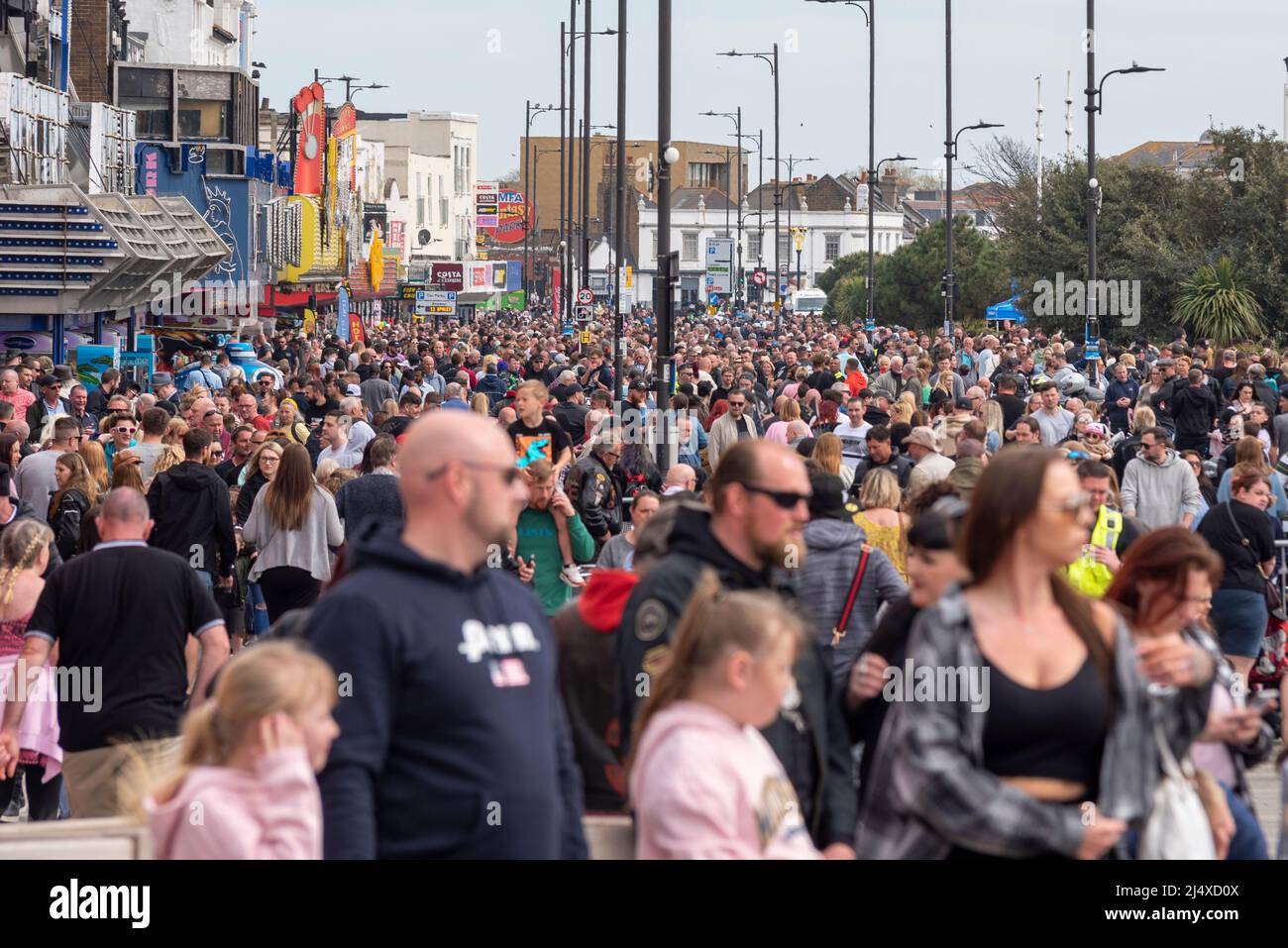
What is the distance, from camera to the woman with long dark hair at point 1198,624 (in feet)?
16.9

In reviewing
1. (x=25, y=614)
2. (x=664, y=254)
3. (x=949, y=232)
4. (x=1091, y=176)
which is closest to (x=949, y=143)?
(x=949, y=232)

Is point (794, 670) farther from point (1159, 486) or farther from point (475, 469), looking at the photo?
point (1159, 486)

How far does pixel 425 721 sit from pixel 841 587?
3651mm

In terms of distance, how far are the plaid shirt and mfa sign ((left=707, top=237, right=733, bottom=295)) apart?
83294 mm

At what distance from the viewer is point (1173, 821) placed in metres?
4.50

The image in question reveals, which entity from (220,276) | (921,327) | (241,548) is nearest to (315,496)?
(241,548)

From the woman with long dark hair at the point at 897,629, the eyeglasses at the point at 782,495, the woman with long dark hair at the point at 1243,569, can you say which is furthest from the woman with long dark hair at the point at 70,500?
the eyeglasses at the point at 782,495

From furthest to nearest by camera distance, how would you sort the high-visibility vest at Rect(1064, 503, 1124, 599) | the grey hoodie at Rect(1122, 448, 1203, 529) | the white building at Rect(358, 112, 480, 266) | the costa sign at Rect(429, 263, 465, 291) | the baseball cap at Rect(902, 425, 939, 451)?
1. the white building at Rect(358, 112, 480, 266)
2. the costa sign at Rect(429, 263, 465, 291)
3. the baseball cap at Rect(902, 425, 939, 451)
4. the grey hoodie at Rect(1122, 448, 1203, 529)
5. the high-visibility vest at Rect(1064, 503, 1124, 599)

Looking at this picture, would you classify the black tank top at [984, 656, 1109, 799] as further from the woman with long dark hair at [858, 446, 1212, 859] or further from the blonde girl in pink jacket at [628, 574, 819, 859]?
the blonde girl in pink jacket at [628, 574, 819, 859]

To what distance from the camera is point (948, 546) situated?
5816 mm

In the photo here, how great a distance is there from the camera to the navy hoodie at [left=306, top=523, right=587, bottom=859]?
393 centimetres

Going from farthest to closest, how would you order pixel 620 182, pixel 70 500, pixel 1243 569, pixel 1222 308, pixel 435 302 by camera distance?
pixel 435 302, pixel 1222 308, pixel 620 182, pixel 70 500, pixel 1243 569

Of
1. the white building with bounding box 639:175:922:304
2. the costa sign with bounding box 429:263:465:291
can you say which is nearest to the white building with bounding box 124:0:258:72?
the costa sign with bounding box 429:263:465:291
